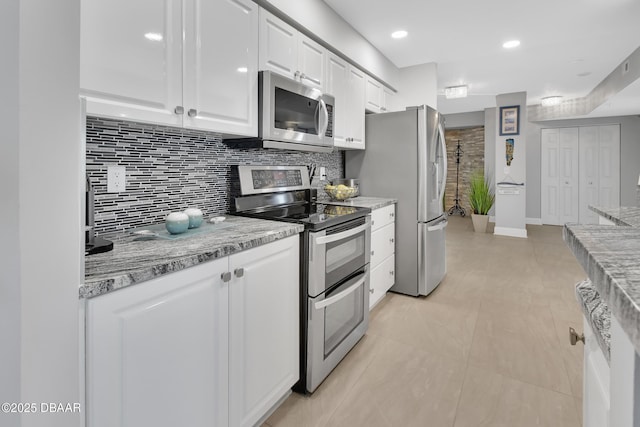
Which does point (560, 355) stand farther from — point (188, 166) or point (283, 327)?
point (188, 166)

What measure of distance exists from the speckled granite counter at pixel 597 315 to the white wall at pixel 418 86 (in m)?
3.31

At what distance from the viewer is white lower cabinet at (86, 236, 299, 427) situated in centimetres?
92

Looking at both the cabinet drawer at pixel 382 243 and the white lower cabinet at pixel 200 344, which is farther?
the cabinet drawer at pixel 382 243

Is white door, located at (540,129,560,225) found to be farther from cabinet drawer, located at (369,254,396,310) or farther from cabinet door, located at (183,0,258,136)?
cabinet door, located at (183,0,258,136)

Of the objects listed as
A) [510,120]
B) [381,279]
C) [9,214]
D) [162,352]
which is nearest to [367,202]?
[381,279]

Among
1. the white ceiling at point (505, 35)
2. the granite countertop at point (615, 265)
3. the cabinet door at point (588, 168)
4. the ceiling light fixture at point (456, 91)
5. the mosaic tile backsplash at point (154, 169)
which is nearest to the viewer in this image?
the granite countertop at point (615, 265)

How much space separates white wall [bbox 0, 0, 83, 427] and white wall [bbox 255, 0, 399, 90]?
63.7 inches

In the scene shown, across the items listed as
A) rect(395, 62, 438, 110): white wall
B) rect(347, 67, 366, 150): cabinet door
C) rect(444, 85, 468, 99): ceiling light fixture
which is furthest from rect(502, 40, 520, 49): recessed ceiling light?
rect(347, 67, 366, 150): cabinet door

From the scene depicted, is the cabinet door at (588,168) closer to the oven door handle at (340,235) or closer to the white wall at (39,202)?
the oven door handle at (340,235)

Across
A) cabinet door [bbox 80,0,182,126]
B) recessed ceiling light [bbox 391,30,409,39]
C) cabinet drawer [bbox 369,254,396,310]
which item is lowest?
cabinet drawer [bbox 369,254,396,310]

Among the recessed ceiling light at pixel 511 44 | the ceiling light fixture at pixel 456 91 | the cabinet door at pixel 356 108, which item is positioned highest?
the ceiling light fixture at pixel 456 91

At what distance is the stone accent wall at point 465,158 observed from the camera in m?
8.21

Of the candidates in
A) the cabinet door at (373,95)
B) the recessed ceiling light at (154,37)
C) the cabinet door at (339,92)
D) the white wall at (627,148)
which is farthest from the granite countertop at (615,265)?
the white wall at (627,148)

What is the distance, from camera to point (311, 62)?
243 centimetres
